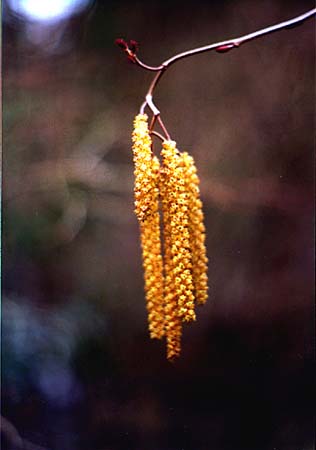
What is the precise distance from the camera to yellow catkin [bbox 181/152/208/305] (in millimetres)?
515

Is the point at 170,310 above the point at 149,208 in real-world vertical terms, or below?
below

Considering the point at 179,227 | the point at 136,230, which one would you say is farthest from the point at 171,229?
the point at 136,230

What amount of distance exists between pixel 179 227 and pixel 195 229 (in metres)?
0.05

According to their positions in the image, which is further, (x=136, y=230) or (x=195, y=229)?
(x=136, y=230)

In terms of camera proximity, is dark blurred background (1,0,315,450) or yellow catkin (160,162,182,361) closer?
yellow catkin (160,162,182,361)

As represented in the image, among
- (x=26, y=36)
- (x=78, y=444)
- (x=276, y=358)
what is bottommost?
(x=78, y=444)

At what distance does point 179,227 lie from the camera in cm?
48

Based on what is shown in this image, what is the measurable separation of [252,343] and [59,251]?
40cm

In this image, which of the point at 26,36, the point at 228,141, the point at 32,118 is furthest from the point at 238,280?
the point at 26,36

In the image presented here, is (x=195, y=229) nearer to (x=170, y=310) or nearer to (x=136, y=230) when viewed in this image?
(x=170, y=310)

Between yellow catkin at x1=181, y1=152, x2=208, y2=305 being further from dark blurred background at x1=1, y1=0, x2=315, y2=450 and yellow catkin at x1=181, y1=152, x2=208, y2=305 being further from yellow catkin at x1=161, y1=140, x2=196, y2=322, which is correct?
dark blurred background at x1=1, y1=0, x2=315, y2=450

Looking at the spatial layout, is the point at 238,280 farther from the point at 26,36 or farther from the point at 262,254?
the point at 26,36

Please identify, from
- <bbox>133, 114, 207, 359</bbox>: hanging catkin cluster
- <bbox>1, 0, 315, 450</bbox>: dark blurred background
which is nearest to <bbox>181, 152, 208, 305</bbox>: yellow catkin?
<bbox>133, 114, 207, 359</bbox>: hanging catkin cluster

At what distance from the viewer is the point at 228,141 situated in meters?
0.92
